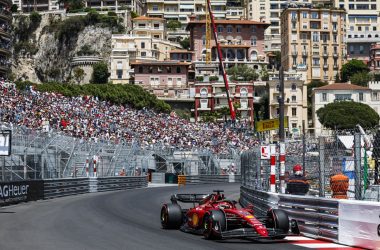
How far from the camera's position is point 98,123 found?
221 feet

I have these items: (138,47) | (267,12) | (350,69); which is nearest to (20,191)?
(138,47)

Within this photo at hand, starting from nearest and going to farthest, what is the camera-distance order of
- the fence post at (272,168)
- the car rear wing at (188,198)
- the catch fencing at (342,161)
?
the catch fencing at (342,161)
the car rear wing at (188,198)
the fence post at (272,168)

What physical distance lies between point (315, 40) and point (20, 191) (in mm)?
126452

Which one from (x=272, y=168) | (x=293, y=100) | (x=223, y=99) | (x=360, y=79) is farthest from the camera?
(x=360, y=79)

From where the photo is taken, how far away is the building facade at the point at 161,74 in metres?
136

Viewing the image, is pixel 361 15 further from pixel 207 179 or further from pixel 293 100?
pixel 207 179

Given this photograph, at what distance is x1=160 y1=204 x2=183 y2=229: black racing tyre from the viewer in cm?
1805

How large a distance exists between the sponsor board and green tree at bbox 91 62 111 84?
10932cm

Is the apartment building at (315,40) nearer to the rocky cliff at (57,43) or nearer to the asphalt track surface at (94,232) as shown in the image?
the rocky cliff at (57,43)

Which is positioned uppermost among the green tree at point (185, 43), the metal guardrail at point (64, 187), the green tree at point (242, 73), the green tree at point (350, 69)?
the green tree at point (185, 43)

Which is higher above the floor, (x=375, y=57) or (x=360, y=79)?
(x=375, y=57)

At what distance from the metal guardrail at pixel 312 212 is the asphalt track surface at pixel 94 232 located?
108cm

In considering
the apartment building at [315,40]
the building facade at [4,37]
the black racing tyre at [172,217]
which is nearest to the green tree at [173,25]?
the apartment building at [315,40]

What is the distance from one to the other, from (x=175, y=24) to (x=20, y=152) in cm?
15360
